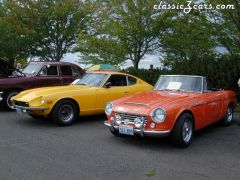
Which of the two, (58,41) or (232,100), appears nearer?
(232,100)

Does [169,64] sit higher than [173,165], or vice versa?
[169,64]

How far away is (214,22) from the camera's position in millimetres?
13531

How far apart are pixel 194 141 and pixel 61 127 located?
10.7ft

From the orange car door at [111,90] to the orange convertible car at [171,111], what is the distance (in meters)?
1.78

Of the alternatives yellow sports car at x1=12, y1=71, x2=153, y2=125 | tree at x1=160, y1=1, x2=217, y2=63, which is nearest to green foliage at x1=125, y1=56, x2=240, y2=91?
tree at x1=160, y1=1, x2=217, y2=63

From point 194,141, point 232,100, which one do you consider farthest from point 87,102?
point 232,100

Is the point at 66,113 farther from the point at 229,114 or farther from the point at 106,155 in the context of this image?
the point at 229,114

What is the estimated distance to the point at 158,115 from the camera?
6.29m

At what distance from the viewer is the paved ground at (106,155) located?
4.96 m

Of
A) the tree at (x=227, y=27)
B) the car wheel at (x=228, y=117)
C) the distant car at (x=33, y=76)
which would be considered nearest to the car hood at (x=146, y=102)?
the car wheel at (x=228, y=117)

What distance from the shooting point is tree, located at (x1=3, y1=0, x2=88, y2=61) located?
20.3 metres

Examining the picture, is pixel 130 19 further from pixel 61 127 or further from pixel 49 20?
pixel 61 127

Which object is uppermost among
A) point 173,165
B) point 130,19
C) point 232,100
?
point 130,19

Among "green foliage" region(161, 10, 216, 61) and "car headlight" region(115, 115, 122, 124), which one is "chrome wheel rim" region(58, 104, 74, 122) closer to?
"car headlight" region(115, 115, 122, 124)
